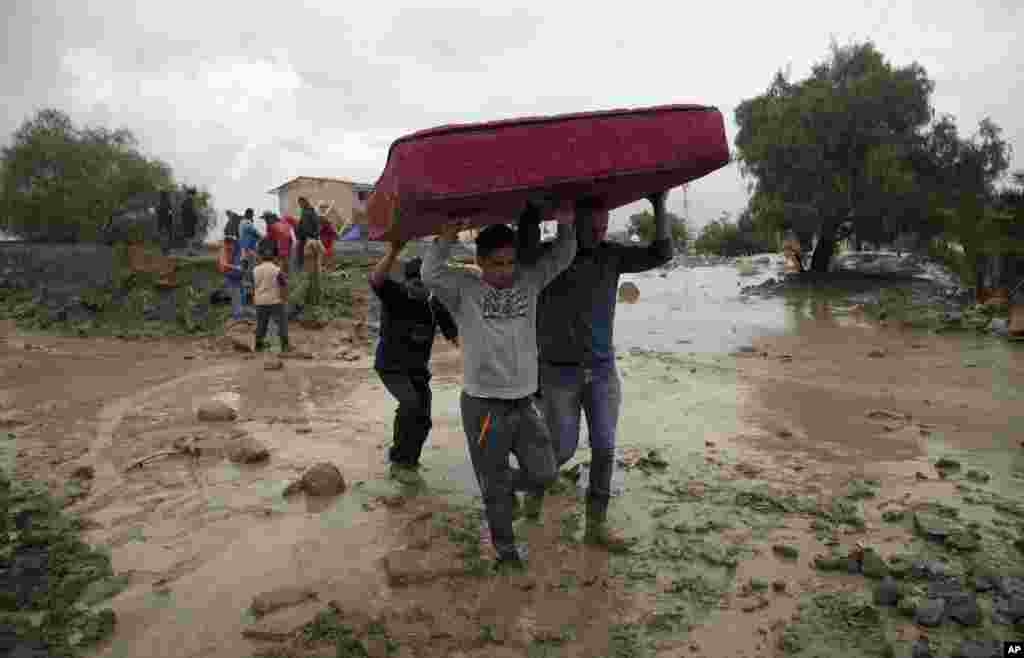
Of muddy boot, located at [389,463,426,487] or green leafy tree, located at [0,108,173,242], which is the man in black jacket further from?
green leafy tree, located at [0,108,173,242]

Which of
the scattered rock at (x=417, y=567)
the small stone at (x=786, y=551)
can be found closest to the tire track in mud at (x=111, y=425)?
the scattered rock at (x=417, y=567)

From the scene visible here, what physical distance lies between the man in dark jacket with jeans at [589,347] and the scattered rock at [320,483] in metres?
1.63

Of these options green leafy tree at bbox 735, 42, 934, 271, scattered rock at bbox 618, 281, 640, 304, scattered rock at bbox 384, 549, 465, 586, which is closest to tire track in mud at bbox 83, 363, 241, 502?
scattered rock at bbox 384, 549, 465, 586

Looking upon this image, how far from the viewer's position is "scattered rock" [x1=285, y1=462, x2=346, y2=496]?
423 centimetres

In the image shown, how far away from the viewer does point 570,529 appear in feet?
12.1

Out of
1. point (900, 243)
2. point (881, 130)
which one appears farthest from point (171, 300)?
point (900, 243)

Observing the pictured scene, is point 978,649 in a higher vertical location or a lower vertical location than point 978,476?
lower

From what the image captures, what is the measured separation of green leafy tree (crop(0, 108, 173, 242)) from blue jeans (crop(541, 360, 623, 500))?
36.4 meters

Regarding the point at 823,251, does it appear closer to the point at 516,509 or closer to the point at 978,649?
the point at 516,509

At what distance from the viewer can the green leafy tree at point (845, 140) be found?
64.1ft

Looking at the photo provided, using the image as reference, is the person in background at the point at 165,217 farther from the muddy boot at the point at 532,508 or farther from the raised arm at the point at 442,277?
the raised arm at the point at 442,277

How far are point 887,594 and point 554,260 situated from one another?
2.13 meters

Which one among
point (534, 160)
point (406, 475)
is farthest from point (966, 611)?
point (406, 475)

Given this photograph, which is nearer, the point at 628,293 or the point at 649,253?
the point at 649,253
